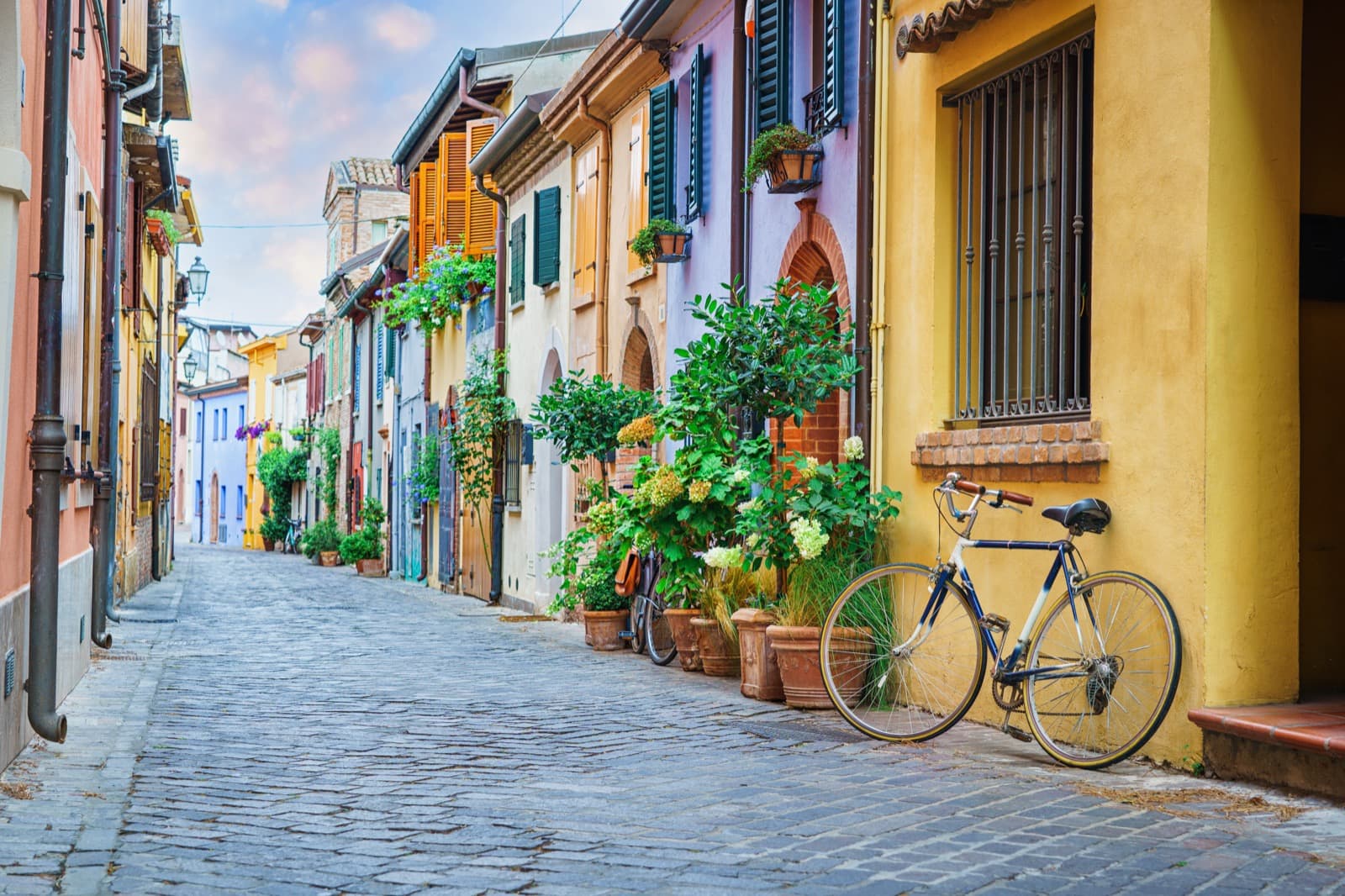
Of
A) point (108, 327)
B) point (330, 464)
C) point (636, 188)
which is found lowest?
point (330, 464)

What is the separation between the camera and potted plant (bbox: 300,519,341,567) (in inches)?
1406

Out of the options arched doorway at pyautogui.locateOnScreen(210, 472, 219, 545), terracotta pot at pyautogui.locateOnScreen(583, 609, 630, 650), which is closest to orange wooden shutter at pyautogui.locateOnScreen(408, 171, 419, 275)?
terracotta pot at pyautogui.locateOnScreen(583, 609, 630, 650)

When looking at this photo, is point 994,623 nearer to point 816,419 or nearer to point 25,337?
point 816,419

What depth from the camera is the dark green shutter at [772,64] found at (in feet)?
36.5

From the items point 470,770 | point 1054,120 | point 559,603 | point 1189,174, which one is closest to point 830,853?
point 470,770

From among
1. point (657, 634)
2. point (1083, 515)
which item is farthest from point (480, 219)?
point (1083, 515)

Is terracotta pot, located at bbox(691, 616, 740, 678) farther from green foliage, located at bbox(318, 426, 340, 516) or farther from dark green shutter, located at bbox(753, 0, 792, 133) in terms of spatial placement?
green foliage, located at bbox(318, 426, 340, 516)

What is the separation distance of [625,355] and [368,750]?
8.75 m

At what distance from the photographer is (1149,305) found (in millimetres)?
6512

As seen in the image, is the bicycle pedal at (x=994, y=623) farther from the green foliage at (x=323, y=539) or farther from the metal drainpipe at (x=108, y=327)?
the green foliage at (x=323, y=539)

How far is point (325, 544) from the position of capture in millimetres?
35969

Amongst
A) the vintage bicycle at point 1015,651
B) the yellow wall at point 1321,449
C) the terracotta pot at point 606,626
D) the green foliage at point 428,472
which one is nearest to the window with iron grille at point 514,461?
the green foliage at point 428,472

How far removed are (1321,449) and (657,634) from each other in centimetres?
554

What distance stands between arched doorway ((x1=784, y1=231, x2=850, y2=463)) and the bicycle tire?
155cm
